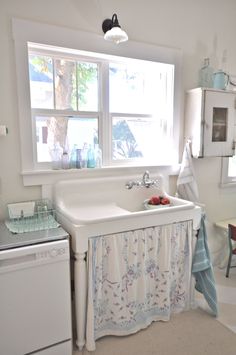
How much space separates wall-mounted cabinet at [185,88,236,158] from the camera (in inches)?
94.4

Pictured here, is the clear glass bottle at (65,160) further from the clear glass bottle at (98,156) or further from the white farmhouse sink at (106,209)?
the clear glass bottle at (98,156)

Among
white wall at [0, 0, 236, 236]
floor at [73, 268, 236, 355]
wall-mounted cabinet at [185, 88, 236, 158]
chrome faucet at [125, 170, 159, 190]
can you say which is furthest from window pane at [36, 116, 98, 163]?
floor at [73, 268, 236, 355]

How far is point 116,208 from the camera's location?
2121 millimetres

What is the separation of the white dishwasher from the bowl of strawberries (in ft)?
2.75

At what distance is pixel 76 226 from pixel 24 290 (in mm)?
446

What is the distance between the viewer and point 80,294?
164 cm

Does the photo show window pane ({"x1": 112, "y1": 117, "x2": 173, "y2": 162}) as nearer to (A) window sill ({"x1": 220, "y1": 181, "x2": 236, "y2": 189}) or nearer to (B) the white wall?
(B) the white wall

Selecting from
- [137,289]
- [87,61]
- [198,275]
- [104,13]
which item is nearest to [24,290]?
[137,289]

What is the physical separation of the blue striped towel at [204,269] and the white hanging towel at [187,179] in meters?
0.49

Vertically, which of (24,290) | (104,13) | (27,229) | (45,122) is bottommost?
(24,290)

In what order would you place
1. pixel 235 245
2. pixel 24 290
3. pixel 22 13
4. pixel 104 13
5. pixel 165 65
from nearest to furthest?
1. pixel 24 290
2. pixel 22 13
3. pixel 104 13
4. pixel 165 65
5. pixel 235 245

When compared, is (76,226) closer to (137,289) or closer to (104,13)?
(137,289)

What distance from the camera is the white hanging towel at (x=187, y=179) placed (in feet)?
8.15

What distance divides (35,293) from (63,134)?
1.21 metres
